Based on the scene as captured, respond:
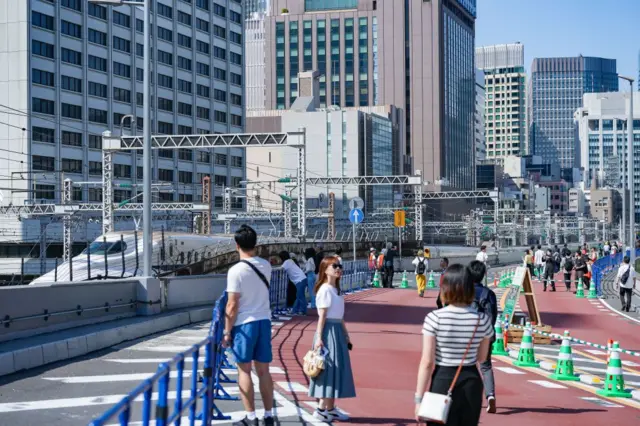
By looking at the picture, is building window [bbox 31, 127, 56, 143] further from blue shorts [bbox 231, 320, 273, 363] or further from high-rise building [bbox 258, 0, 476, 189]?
high-rise building [bbox 258, 0, 476, 189]

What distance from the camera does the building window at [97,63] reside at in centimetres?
8938

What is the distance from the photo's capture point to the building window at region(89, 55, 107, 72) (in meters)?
89.4

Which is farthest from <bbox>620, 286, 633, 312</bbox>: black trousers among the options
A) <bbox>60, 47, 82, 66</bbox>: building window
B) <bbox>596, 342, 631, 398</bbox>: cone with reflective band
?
<bbox>60, 47, 82, 66</bbox>: building window

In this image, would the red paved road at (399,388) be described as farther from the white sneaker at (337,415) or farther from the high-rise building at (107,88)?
the high-rise building at (107,88)

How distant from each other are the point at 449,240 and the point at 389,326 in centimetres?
13361

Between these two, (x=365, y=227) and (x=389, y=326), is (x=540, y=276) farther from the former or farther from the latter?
(x=365, y=227)

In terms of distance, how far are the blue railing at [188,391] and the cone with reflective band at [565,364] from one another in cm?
495

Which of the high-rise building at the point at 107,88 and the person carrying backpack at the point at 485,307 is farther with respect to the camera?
the high-rise building at the point at 107,88

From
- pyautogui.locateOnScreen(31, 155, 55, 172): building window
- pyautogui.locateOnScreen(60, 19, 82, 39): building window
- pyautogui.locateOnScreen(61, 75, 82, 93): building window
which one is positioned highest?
pyautogui.locateOnScreen(60, 19, 82, 39): building window

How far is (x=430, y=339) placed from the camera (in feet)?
23.1

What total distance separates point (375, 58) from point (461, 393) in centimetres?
17196

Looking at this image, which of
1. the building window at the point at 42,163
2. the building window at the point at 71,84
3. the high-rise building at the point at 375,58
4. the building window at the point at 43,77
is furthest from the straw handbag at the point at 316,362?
the high-rise building at the point at 375,58

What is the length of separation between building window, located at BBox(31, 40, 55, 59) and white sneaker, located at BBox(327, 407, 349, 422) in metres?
76.4

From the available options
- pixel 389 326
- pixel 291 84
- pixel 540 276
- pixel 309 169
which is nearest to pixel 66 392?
pixel 389 326
